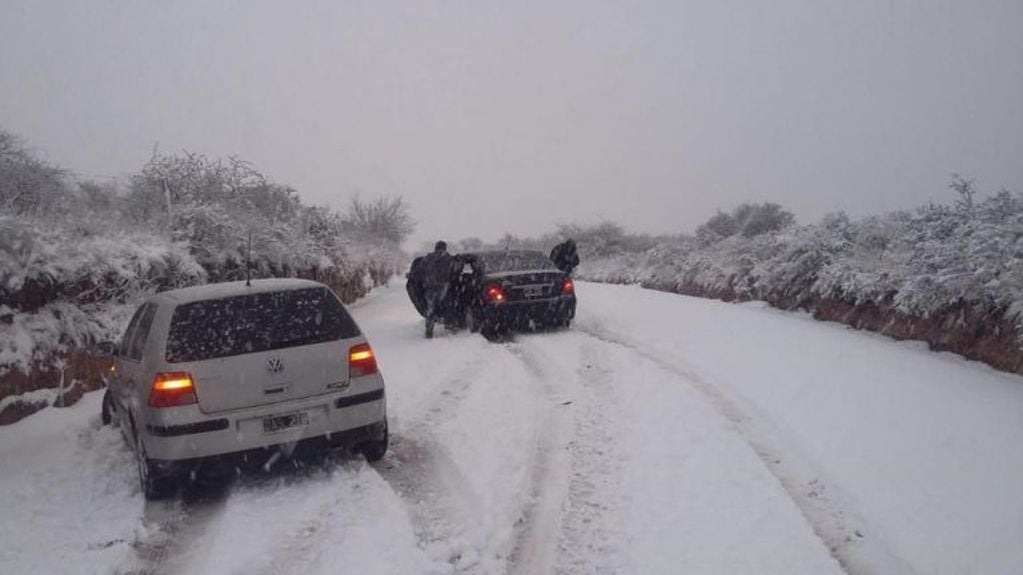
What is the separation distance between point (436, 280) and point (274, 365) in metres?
8.12

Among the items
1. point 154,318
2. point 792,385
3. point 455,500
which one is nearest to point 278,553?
point 455,500

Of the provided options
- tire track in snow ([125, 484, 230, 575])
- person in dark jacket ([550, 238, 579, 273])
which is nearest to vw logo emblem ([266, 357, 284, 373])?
tire track in snow ([125, 484, 230, 575])

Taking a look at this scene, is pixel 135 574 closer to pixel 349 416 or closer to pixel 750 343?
pixel 349 416

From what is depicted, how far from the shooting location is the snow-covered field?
161 inches

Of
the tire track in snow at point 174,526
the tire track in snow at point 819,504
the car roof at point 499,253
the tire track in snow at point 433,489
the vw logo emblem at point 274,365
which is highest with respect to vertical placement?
the car roof at point 499,253

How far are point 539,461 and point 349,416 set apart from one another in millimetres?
1628

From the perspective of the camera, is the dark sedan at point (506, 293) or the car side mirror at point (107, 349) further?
the dark sedan at point (506, 293)

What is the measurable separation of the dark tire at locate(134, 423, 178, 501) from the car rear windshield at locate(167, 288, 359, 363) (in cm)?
84

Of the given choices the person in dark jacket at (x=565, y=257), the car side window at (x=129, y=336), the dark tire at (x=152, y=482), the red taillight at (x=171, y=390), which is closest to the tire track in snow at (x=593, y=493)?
the red taillight at (x=171, y=390)

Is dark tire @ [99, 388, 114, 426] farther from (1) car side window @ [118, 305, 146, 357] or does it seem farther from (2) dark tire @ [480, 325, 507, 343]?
(2) dark tire @ [480, 325, 507, 343]

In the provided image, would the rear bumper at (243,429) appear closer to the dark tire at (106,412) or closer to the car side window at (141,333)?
the car side window at (141,333)

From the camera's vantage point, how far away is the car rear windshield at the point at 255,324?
537 cm

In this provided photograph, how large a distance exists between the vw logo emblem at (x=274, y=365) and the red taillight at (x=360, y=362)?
57 centimetres

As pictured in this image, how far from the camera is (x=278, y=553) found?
14.2 ft
